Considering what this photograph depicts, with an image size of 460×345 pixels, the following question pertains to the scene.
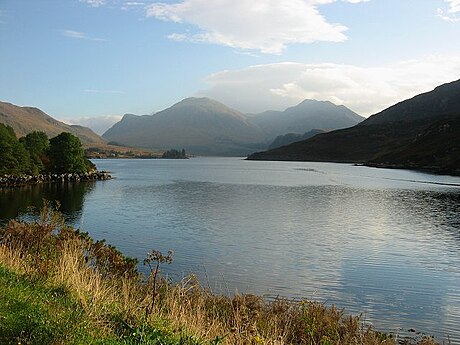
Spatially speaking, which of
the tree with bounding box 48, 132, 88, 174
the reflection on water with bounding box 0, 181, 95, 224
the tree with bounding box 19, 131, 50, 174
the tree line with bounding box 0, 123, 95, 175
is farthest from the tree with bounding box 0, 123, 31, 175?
the tree with bounding box 48, 132, 88, 174

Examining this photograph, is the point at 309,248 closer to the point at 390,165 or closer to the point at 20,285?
the point at 20,285

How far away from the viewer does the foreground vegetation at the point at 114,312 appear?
27.0 ft

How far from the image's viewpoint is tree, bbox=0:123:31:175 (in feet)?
265

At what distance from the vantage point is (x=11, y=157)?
8231 cm

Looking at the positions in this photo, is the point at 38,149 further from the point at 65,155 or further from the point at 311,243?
the point at 311,243

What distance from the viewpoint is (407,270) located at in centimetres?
2606

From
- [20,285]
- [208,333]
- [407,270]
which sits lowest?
[407,270]

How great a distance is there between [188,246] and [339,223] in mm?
18306

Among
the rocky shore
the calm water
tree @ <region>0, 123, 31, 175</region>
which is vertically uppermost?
tree @ <region>0, 123, 31, 175</region>

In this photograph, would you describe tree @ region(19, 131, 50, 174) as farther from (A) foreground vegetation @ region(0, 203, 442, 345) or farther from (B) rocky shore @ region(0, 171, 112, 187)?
(A) foreground vegetation @ region(0, 203, 442, 345)

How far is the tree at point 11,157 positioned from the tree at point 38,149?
4345 mm

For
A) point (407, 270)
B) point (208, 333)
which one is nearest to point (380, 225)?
point (407, 270)

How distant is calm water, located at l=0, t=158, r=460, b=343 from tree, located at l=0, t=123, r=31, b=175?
2140 cm

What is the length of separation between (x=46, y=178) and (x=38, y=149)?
1037cm
